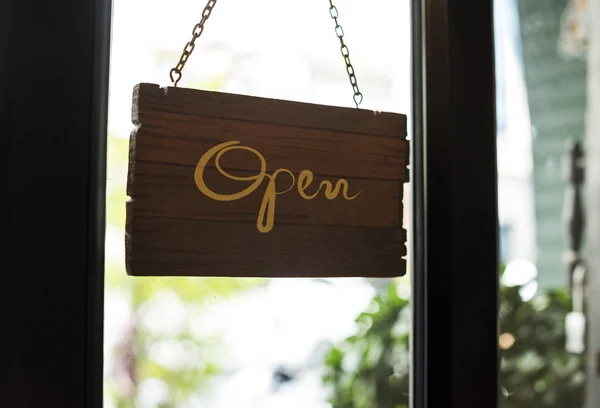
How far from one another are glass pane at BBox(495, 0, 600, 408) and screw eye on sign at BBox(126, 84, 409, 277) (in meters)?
0.55

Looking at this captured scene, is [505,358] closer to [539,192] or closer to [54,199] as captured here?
[539,192]

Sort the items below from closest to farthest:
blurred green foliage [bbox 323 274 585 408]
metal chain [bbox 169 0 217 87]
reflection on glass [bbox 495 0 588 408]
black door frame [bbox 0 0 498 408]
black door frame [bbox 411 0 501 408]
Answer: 1. black door frame [bbox 0 0 498 408]
2. metal chain [bbox 169 0 217 87]
3. black door frame [bbox 411 0 501 408]
4. blurred green foliage [bbox 323 274 585 408]
5. reflection on glass [bbox 495 0 588 408]

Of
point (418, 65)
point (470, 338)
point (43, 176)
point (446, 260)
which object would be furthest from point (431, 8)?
point (43, 176)

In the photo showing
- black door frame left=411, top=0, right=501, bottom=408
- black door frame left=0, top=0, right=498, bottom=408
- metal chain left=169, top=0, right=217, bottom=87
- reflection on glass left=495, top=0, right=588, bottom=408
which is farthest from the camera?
reflection on glass left=495, top=0, right=588, bottom=408

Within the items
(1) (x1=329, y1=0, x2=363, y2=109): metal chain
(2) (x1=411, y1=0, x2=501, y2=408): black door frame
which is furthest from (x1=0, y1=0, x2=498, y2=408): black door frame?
(2) (x1=411, y1=0, x2=501, y2=408): black door frame

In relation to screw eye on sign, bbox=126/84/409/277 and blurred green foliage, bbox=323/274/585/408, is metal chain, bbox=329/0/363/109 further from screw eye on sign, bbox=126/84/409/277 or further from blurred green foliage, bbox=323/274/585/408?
blurred green foliage, bbox=323/274/585/408

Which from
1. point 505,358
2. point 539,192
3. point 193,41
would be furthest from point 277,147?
point 539,192

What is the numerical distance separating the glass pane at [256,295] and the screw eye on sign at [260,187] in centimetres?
10

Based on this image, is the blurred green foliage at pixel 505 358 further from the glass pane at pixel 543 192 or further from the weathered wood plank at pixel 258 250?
the weathered wood plank at pixel 258 250

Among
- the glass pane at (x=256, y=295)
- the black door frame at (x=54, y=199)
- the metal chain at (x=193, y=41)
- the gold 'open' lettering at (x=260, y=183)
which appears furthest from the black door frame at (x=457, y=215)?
the black door frame at (x=54, y=199)

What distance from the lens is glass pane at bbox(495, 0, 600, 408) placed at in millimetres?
1252

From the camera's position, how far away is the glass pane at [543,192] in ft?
4.11

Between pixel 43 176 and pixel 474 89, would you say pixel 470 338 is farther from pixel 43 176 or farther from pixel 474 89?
pixel 43 176

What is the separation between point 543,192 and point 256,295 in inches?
35.5
